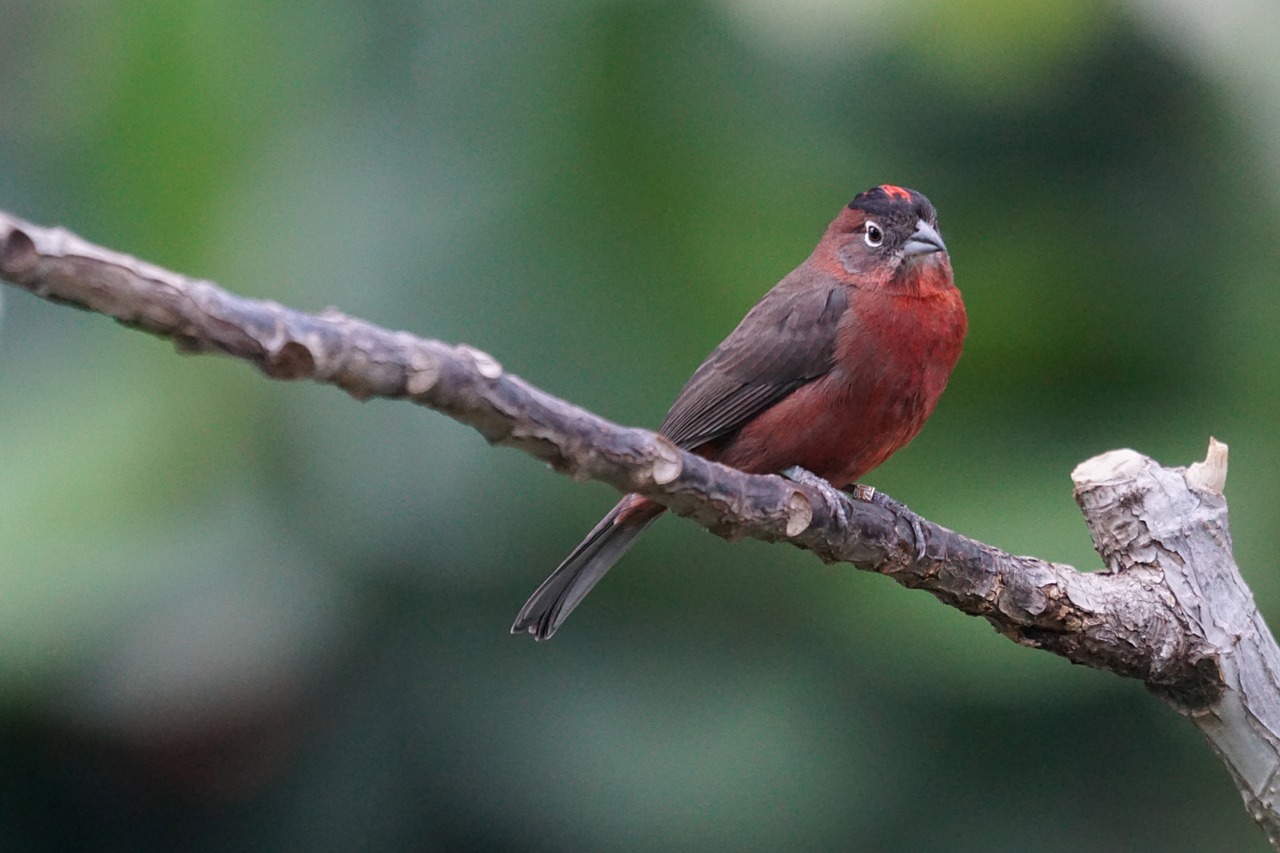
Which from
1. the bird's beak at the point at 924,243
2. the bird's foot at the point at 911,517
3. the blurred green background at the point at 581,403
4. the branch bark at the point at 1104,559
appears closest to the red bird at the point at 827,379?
the bird's beak at the point at 924,243

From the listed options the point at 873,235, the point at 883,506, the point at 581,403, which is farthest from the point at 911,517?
the point at 581,403

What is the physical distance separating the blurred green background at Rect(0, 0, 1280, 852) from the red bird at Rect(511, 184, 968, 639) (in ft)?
3.11

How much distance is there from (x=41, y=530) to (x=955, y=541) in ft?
10.5

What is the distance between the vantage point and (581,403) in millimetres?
5195

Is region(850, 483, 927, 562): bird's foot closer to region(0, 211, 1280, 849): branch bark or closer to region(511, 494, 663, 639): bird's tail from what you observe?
region(0, 211, 1280, 849): branch bark

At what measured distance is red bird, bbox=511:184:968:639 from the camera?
3.97 meters

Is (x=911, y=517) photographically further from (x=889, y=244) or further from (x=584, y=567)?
(x=889, y=244)

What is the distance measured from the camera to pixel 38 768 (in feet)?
16.0

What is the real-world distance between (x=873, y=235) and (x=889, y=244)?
0.08 meters

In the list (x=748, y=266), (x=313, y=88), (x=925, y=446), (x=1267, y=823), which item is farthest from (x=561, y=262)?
(x=1267, y=823)

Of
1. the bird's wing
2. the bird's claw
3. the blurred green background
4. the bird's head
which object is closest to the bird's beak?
the bird's head

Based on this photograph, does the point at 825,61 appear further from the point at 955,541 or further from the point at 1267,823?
the point at 1267,823

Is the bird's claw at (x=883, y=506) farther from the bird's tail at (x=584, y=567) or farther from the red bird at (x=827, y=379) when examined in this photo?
the bird's tail at (x=584, y=567)

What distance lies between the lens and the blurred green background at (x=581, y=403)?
190 inches
